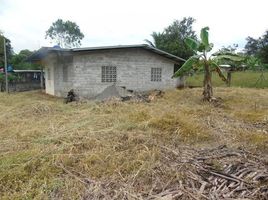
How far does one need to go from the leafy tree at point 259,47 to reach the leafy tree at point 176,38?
589 cm

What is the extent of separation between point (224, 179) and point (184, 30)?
2547 cm

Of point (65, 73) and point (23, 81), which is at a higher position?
point (65, 73)

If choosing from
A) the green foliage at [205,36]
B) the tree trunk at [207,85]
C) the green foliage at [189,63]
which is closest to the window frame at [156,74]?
the green foliage at [189,63]

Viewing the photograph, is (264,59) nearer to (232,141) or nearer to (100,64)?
(100,64)

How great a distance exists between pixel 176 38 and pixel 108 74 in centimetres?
1186

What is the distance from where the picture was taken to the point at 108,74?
1533 centimetres

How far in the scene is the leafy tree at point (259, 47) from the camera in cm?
2472

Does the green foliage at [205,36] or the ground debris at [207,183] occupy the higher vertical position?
the green foliage at [205,36]

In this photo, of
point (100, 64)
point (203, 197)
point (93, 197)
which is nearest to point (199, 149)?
point (203, 197)

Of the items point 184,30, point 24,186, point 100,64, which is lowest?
point 24,186

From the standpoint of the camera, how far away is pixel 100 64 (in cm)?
1507

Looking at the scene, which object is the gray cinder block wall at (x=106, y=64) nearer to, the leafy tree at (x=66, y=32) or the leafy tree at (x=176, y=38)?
the leafy tree at (x=176, y=38)

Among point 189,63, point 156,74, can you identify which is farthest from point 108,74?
point 189,63

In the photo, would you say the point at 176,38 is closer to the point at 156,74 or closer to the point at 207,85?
the point at 156,74
